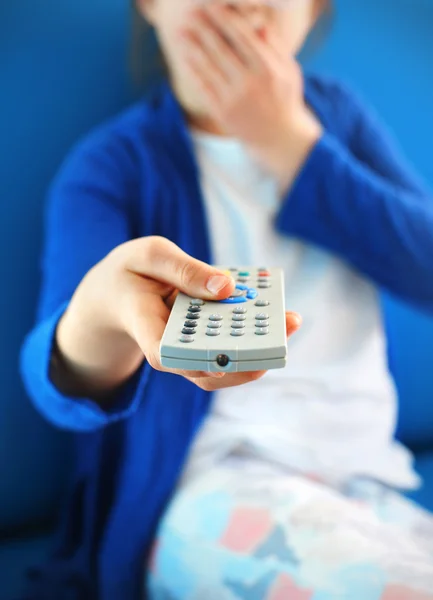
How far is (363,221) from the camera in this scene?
0.59 metres

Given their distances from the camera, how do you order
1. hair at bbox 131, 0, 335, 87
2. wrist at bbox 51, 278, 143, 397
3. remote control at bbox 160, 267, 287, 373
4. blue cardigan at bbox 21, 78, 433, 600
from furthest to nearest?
hair at bbox 131, 0, 335, 87, blue cardigan at bbox 21, 78, 433, 600, wrist at bbox 51, 278, 143, 397, remote control at bbox 160, 267, 287, 373

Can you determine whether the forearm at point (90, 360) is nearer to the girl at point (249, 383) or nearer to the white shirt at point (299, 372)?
the girl at point (249, 383)

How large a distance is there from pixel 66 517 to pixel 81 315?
0.27m

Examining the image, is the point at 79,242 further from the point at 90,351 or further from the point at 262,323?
the point at 262,323

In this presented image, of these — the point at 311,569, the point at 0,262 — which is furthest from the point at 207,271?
the point at 0,262

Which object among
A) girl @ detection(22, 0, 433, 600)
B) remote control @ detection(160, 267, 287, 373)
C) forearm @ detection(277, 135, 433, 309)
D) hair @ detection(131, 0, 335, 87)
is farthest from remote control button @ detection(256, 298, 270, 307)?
hair @ detection(131, 0, 335, 87)

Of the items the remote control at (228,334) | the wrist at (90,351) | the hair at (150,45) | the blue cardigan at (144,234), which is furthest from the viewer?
the hair at (150,45)

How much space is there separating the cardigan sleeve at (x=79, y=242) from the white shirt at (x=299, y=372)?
0.09m

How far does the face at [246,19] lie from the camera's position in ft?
1.84

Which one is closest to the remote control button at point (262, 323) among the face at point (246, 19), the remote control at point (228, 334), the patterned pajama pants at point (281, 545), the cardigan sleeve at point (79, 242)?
the remote control at point (228, 334)

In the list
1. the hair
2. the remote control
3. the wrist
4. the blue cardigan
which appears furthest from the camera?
the hair

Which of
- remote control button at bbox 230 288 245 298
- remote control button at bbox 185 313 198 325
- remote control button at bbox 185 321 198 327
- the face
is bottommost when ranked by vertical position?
remote control button at bbox 230 288 245 298

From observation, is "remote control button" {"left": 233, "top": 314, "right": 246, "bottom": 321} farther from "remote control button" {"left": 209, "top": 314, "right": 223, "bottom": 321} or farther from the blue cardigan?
the blue cardigan

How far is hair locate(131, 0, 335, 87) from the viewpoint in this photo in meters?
0.67
